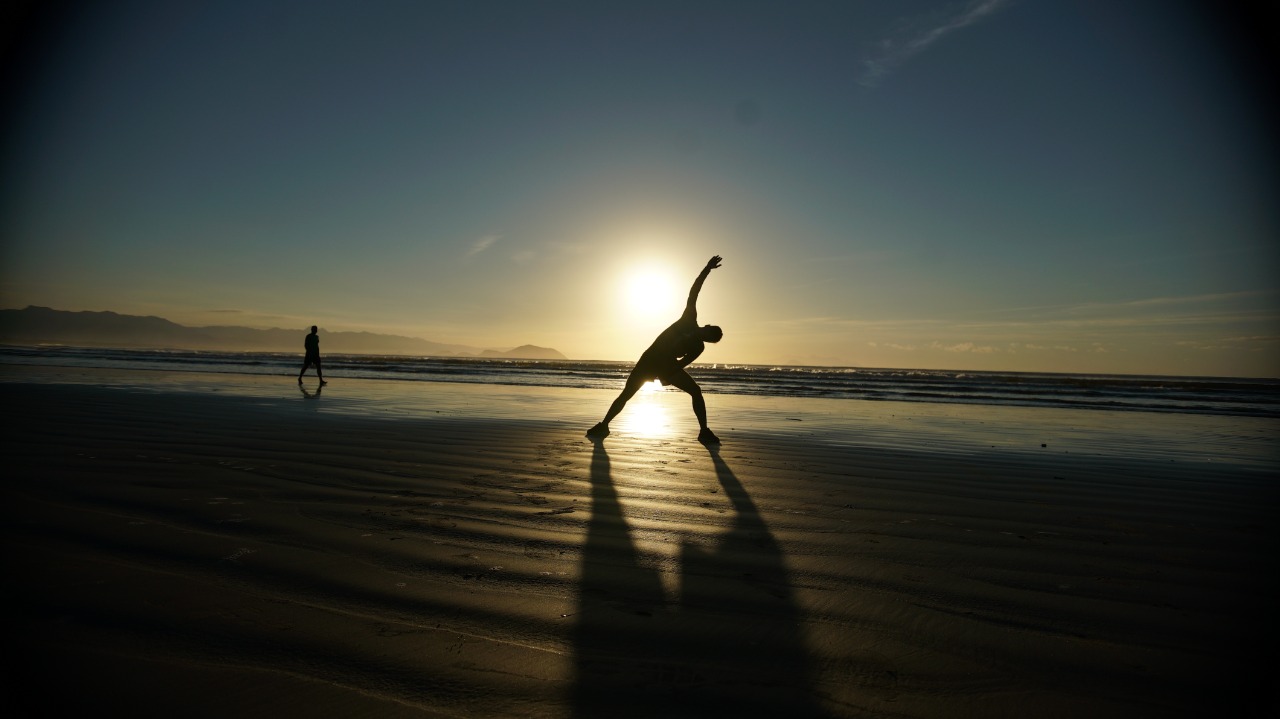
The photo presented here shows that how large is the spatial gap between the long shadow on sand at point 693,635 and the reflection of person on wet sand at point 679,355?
4427 millimetres

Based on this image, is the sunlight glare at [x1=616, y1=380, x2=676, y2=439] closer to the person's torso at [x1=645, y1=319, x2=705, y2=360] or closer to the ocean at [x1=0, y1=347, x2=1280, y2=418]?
the person's torso at [x1=645, y1=319, x2=705, y2=360]

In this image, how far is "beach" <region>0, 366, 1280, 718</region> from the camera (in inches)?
77.0

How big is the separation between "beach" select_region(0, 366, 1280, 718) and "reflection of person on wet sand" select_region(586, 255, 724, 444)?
177 cm

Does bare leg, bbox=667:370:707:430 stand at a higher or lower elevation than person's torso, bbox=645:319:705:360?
lower

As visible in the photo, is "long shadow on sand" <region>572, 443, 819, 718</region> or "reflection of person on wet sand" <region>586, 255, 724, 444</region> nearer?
"long shadow on sand" <region>572, 443, 819, 718</region>

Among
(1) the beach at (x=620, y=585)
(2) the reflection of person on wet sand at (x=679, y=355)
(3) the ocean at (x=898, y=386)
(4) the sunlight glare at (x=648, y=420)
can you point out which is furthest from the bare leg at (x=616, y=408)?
(3) the ocean at (x=898, y=386)

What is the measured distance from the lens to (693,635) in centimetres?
235

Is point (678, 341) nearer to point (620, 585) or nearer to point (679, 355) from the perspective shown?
point (679, 355)

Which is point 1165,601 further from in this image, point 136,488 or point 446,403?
point 446,403

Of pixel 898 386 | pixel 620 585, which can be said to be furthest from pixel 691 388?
pixel 898 386

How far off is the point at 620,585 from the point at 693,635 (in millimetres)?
613

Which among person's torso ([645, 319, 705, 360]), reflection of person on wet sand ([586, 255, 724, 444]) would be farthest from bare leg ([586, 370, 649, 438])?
person's torso ([645, 319, 705, 360])

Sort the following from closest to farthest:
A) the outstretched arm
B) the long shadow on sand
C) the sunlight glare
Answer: the long shadow on sand → the outstretched arm → the sunlight glare

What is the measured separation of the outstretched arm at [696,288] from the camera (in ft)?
25.4
